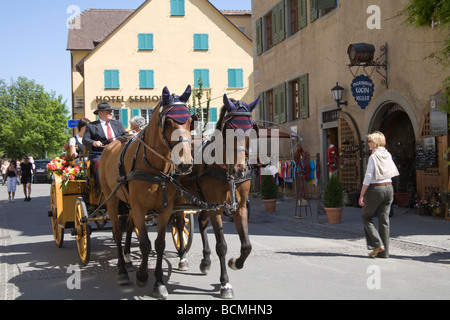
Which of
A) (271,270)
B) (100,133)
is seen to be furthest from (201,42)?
(271,270)

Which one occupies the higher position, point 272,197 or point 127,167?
point 127,167

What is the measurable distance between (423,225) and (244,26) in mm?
40126

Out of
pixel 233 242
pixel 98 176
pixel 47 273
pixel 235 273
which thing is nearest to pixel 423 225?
pixel 233 242

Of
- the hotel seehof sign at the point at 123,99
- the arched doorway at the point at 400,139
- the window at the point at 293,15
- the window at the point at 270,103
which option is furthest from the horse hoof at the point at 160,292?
the hotel seehof sign at the point at 123,99

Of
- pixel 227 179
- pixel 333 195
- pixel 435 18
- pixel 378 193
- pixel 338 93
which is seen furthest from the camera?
pixel 338 93

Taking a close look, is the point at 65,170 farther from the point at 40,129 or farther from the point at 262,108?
the point at 40,129

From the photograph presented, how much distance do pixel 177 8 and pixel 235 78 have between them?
673cm

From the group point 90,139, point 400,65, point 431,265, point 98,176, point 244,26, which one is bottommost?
point 431,265

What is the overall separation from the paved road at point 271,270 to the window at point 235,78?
3044 centimetres

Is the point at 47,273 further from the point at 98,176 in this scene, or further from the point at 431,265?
the point at 431,265

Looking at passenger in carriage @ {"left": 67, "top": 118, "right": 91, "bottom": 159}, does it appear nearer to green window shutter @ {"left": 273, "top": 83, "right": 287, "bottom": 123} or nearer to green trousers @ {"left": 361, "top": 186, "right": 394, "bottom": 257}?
green trousers @ {"left": 361, "top": 186, "right": 394, "bottom": 257}

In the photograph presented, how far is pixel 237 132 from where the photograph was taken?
5.59 metres
